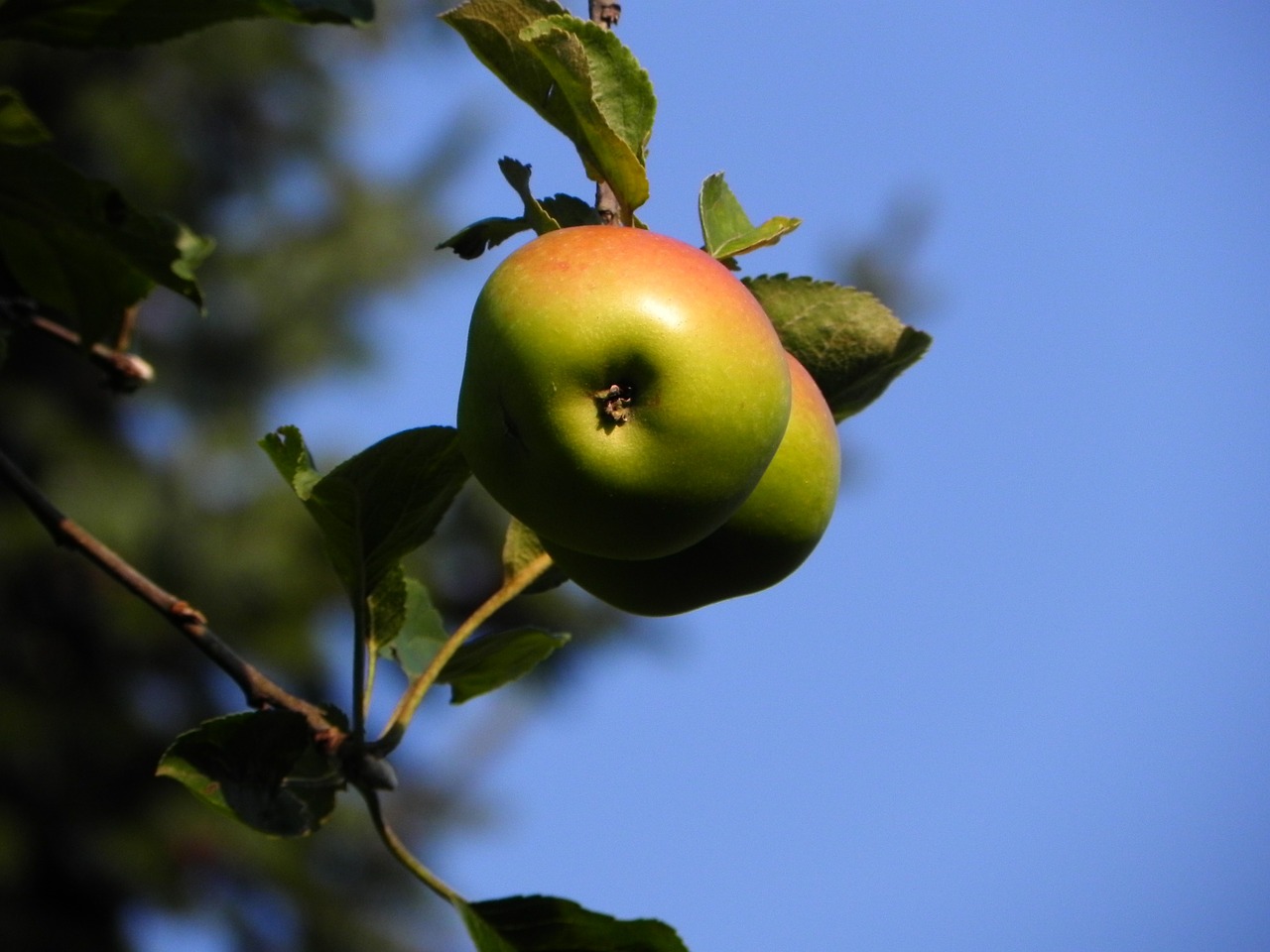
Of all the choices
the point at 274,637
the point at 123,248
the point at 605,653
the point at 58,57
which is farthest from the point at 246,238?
the point at 123,248

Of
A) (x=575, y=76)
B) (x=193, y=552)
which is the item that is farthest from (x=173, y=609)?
(x=193, y=552)

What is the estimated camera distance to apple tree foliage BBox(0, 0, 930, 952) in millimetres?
881

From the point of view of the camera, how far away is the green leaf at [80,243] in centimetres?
91

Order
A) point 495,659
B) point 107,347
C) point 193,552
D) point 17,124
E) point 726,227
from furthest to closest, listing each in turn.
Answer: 1. point 193,552
2. point 107,347
3. point 495,659
4. point 726,227
5. point 17,124

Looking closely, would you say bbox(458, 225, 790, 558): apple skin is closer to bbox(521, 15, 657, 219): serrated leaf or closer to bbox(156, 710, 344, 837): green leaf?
bbox(521, 15, 657, 219): serrated leaf

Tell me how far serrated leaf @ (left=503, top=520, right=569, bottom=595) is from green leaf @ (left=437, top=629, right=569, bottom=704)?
1.9 inches

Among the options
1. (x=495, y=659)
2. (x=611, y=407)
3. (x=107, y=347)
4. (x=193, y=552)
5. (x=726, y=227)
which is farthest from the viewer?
(x=193, y=552)

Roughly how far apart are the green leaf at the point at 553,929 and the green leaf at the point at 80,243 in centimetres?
55

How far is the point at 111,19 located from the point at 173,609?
43 centimetres

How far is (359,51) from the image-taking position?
21.5 feet

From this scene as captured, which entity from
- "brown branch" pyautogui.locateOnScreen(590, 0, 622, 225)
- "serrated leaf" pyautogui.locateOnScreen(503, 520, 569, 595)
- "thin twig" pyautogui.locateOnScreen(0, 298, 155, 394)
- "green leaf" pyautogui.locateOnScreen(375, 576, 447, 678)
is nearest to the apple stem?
"brown branch" pyautogui.locateOnScreen(590, 0, 622, 225)

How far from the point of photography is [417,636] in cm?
123

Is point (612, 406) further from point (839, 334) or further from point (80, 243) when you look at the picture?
point (80, 243)

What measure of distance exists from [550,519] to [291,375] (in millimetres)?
5499
